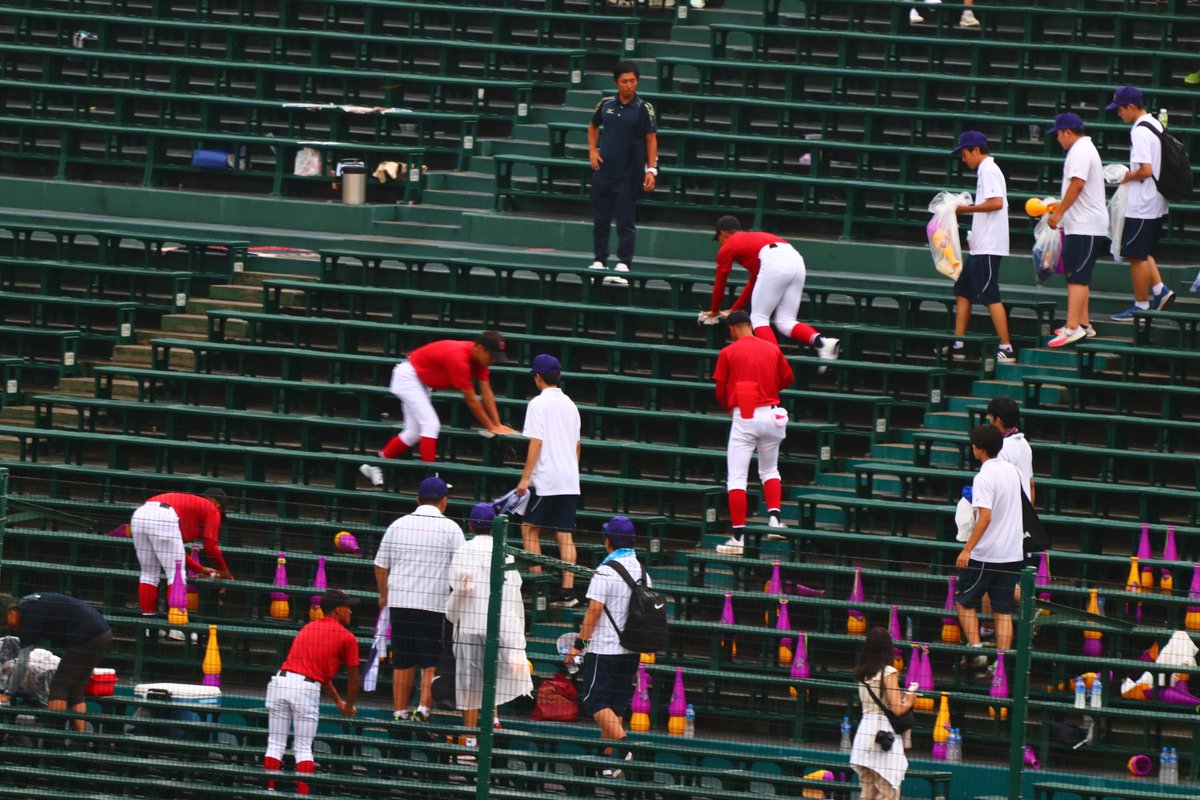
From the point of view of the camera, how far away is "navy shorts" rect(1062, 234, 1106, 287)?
15.9m

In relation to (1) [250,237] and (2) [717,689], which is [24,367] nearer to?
(1) [250,237]

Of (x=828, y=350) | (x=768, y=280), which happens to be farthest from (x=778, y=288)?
(x=828, y=350)

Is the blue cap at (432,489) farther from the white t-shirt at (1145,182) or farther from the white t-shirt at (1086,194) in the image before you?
the white t-shirt at (1145,182)

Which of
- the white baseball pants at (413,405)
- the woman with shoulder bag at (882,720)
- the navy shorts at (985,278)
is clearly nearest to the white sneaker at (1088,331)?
the navy shorts at (985,278)

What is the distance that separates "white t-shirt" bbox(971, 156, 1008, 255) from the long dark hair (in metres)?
5.33

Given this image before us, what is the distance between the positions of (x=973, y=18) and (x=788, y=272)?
20.7 feet

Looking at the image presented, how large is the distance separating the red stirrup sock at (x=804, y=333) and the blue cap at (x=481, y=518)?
3417 millimetres

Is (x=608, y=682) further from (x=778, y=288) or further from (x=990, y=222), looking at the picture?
(x=990, y=222)

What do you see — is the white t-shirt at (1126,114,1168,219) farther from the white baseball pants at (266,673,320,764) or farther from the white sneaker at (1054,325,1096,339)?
the white baseball pants at (266,673,320,764)

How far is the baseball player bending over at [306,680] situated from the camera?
12.2 meters

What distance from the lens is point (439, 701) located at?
12625 millimetres

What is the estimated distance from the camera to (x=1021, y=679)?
10.4 meters

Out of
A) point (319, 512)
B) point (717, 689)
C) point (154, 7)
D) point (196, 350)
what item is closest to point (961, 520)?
point (717, 689)

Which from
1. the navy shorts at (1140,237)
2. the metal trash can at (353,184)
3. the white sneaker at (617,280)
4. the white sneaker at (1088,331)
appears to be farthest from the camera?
the metal trash can at (353,184)
